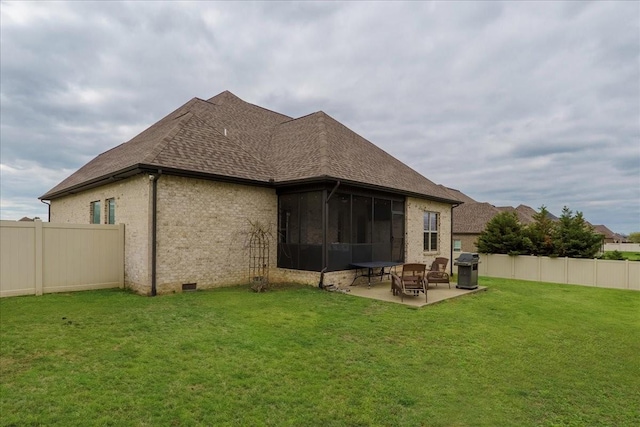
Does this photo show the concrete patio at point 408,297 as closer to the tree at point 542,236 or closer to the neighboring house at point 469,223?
the tree at point 542,236

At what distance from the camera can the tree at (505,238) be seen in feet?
62.7

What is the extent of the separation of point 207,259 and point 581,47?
49.4 feet

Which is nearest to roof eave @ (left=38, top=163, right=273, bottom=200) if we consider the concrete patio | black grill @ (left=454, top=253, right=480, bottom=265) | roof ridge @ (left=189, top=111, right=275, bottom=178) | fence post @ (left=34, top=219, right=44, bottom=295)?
roof ridge @ (left=189, top=111, right=275, bottom=178)

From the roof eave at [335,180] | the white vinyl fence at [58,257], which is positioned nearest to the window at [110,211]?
the white vinyl fence at [58,257]

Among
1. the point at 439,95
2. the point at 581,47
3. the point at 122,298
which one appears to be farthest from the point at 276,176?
the point at 581,47

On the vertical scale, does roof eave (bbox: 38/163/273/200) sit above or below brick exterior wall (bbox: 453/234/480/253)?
above

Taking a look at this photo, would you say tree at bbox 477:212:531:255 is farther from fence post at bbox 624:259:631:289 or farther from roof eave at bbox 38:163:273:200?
roof eave at bbox 38:163:273:200

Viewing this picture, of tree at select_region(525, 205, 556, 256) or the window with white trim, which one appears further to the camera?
tree at select_region(525, 205, 556, 256)

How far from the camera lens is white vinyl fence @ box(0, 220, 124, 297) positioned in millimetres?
9117

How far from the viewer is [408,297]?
410 inches

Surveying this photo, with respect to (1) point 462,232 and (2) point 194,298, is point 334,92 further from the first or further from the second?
(1) point 462,232

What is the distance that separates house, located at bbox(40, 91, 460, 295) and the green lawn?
235cm

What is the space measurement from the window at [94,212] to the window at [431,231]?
1492 cm

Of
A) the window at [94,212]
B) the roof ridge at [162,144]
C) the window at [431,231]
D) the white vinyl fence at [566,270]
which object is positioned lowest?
the white vinyl fence at [566,270]
